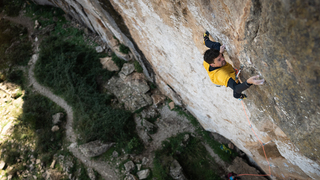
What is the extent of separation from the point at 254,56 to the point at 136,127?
8.80m

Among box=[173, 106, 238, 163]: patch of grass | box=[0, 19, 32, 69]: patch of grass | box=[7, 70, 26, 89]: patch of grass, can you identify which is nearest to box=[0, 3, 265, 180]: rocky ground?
box=[173, 106, 238, 163]: patch of grass

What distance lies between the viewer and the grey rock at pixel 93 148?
383 inches

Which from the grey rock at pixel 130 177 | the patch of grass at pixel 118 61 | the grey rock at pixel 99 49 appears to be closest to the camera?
the grey rock at pixel 130 177

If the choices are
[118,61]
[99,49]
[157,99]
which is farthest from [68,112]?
[157,99]

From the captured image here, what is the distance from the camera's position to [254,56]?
2.94 metres

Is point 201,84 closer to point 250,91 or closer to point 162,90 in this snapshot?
point 250,91

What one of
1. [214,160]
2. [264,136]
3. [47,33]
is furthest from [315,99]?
[47,33]

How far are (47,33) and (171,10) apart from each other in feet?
43.1

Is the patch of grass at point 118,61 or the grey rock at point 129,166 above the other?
the patch of grass at point 118,61

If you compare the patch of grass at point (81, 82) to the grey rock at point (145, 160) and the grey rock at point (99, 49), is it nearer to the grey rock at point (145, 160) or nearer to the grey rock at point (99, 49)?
the grey rock at point (99, 49)

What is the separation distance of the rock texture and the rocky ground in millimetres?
2803

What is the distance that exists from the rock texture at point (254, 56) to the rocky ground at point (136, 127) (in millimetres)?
2803

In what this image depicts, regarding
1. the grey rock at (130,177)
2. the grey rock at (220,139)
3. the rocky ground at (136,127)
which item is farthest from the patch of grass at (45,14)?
the grey rock at (220,139)

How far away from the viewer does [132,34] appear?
350 inches
